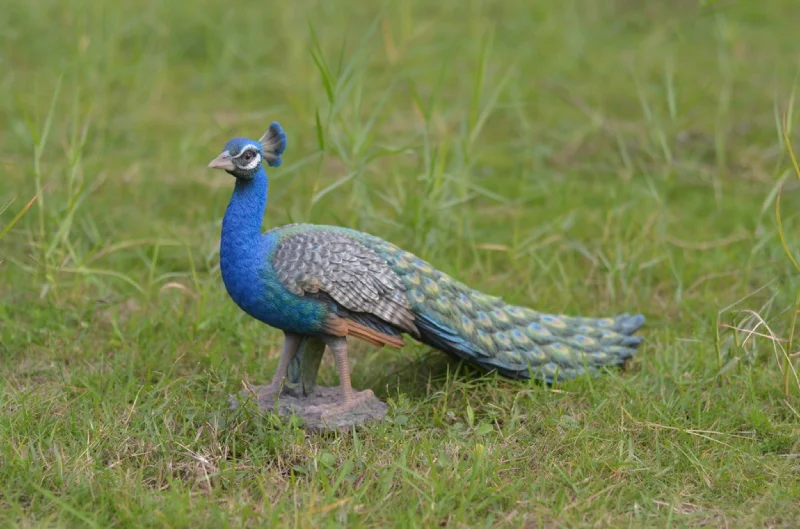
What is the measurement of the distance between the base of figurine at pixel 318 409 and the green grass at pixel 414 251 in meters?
0.06

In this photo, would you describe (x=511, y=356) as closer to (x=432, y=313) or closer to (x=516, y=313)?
(x=516, y=313)

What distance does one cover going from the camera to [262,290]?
3814 millimetres

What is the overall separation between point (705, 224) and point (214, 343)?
278 cm

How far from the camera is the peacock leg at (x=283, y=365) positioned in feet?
13.4

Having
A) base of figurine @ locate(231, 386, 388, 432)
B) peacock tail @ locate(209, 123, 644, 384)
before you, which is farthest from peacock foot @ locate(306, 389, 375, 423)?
peacock tail @ locate(209, 123, 644, 384)

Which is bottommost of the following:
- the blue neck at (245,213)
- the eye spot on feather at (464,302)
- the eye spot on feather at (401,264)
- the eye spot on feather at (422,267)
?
the eye spot on feather at (464,302)

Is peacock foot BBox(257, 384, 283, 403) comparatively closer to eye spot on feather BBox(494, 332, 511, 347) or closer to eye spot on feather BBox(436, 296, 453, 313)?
eye spot on feather BBox(436, 296, 453, 313)

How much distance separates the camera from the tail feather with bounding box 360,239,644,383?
4055 millimetres

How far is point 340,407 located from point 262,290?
0.51 m

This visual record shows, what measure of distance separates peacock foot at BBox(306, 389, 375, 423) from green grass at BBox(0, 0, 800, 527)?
0.26 feet

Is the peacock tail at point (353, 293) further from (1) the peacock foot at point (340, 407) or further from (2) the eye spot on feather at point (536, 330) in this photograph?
(1) the peacock foot at point (340, 407)

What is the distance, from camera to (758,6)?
9.25 metres

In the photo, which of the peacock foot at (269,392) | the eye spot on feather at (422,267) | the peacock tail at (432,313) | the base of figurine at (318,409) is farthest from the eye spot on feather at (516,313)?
the peacock foot at (269,392)

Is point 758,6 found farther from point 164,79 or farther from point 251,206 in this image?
point 251,206
